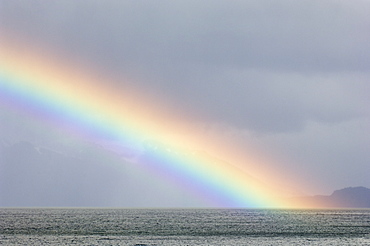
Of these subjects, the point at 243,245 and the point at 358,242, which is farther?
the point at 358,242

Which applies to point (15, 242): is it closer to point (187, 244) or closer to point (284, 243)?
point (187, 244)

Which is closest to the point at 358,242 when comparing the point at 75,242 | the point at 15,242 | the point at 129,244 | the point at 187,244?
the point at 187,244

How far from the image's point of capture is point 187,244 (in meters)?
97.0

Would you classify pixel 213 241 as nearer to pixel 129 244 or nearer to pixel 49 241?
pixel 129 244

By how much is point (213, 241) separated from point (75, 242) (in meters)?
24.8

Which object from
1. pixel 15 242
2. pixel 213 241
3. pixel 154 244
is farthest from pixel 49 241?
pixel 213 241

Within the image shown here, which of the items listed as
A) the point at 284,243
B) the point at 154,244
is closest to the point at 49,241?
the point at 154,244

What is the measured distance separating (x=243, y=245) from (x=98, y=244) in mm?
24448

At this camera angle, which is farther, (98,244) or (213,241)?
(213,241)

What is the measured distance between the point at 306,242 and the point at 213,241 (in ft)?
55.0

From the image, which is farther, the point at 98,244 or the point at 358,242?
the point at 358,242

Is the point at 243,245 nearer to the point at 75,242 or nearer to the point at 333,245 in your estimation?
the point at 333,245

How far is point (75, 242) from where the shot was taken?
325ft

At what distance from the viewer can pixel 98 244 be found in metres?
95.1
